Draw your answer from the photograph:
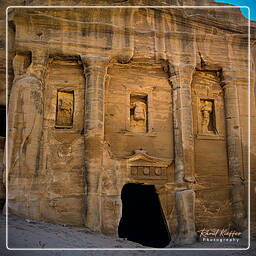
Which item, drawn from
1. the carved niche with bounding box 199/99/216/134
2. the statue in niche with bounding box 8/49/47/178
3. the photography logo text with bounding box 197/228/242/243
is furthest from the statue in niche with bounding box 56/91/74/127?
the photography logo text with bounding box 197/228/242/243

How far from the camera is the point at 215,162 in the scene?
1109 centimetres

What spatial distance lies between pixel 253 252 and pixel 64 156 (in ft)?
18.9

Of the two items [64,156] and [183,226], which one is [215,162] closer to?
[183,226]

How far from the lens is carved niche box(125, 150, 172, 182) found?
10281 mm

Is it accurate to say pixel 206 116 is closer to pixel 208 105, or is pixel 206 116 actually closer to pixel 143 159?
pixel 208 105

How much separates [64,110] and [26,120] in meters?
1.38

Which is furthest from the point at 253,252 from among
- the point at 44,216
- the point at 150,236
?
the point at 44,216

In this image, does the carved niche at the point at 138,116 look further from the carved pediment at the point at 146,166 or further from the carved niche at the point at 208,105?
the carved niche at the point at 208,105

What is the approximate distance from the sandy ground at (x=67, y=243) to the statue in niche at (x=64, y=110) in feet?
10.4

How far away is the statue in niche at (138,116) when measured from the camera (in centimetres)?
1095

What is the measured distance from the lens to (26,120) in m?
9.60

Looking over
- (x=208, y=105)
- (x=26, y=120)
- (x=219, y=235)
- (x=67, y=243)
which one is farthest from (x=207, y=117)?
(x=67, y=243)

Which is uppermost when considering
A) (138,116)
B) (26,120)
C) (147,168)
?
(138,116)

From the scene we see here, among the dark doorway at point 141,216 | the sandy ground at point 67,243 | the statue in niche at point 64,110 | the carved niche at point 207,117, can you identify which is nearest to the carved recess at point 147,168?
the dark doorway at point 141,216
